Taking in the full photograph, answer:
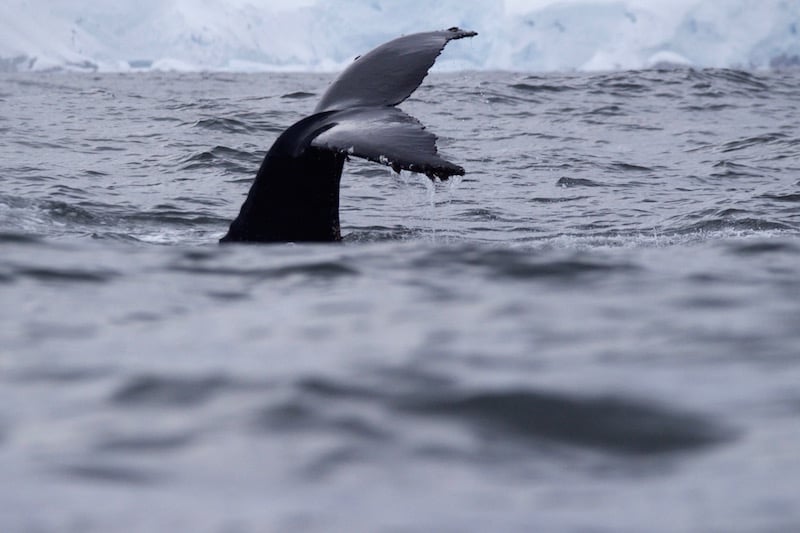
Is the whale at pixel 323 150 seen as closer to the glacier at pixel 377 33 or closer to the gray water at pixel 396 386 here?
the gray water at pixel 396 386

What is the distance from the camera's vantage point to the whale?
5891 mm

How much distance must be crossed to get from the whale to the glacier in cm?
6058

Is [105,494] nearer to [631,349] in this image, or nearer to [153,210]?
[631,349]

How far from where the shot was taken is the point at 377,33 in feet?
311

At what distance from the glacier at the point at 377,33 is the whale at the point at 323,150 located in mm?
60584

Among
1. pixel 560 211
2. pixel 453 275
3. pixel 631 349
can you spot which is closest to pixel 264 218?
pixel 453 275

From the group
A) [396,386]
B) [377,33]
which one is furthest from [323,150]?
[377,33]

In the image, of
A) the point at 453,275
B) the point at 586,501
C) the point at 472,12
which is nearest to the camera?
the point at 586,501

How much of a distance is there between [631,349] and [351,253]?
7.09ft

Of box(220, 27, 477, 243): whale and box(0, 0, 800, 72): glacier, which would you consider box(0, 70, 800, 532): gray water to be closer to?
box(220, 27, 477, 243): whale

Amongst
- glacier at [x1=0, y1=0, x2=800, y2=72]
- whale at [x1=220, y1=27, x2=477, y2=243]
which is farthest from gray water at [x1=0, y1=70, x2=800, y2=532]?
glacier at [x1=0, y1=0, x2=800, y2=72]

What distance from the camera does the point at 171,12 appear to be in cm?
11925

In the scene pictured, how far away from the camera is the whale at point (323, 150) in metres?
5.89

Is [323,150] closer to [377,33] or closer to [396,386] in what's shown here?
[396,386]
